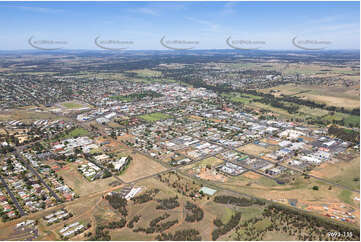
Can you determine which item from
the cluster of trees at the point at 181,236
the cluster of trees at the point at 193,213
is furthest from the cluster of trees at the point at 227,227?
the cluster of trees at the point at 193,213

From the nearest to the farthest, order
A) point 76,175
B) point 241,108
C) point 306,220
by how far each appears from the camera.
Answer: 1. point 306,220
2. point 76,175
3. point 241,108

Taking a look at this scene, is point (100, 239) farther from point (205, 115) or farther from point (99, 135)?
point (205, 115)

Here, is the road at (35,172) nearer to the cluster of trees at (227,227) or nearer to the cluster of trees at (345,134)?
the cluster of trees at (227,227)

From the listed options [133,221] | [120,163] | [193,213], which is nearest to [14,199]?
[120,163]

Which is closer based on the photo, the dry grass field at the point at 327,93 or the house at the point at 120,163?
the house at the point at 120,163

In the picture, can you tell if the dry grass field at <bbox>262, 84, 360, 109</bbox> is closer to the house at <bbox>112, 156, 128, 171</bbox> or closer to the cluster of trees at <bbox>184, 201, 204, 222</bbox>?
the house at <bbox>112, 156, 128, 171</bbox>

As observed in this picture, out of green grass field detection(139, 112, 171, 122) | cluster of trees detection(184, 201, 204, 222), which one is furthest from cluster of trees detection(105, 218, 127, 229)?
green grass field detection(139, 112, 171, 122)

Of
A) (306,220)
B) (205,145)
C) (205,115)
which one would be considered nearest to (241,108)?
(205,115)
